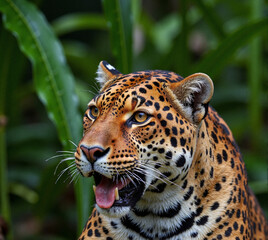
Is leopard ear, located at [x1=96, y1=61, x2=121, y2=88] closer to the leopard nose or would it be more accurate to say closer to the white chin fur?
the leopard nose

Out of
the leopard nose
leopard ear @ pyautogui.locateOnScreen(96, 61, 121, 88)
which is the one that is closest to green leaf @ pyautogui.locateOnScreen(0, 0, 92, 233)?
leopard ear @ pyautogui.locateOnScreen(96, 61, 121, 88)

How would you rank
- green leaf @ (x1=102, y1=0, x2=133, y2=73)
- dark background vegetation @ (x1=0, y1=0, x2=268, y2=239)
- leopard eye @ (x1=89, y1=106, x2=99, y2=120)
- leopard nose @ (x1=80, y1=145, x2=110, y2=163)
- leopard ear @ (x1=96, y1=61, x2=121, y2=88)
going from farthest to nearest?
Answer: dark background vegetation @ (x1=0, y1=0, x2=268, y2=239)
green leaf @ (x1=102, y1=0, x2=133, y2=73)
leopard ear @ (x1=96, y1=61, x2=121, y2=88)
leopard eye @ (x1=89, y1=106, x2=99, y2=120)
leopard nose @ (x1=80, y1=145, x2=110, y2=163)

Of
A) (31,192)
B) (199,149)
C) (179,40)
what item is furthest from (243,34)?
(31,192)

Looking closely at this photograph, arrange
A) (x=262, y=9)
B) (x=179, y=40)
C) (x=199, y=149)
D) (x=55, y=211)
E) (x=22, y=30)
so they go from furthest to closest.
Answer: (x=55, y=211)
(x=262, y=9)
(x=179, y=40)
(x=22, y=30)
(x=199, y=149)

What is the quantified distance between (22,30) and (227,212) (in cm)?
216

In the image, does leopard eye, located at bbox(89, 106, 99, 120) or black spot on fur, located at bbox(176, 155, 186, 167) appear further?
leopard eye, located at bbox(89, 106, 99, 120)

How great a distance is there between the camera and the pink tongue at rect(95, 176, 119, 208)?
2.66 metres

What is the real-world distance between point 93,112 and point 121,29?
143 cm

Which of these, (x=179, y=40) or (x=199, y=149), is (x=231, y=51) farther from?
(x=199, y=149)

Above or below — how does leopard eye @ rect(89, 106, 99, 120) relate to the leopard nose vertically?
above

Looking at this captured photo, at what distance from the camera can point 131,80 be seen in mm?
2959

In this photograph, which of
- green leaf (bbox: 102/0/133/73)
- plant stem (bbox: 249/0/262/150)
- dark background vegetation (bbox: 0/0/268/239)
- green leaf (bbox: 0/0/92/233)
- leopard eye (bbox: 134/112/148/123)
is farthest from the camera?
plant stem (bbox: 249/0/262/150)

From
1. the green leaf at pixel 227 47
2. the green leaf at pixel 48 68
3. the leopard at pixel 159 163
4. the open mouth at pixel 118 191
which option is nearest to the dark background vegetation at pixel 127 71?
the green leaf at pixel 227 47

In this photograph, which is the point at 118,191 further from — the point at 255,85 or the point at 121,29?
the point at 255,85
